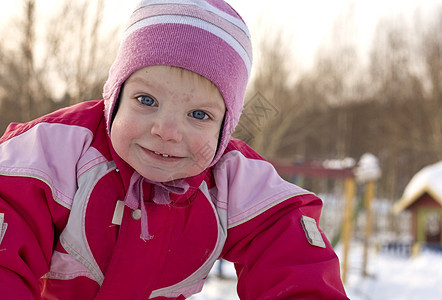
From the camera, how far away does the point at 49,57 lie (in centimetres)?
418

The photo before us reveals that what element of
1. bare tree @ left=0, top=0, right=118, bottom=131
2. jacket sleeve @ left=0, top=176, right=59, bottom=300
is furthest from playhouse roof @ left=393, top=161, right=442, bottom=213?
jacket sleeve @ left=0, top=176, right=59, bottom=300

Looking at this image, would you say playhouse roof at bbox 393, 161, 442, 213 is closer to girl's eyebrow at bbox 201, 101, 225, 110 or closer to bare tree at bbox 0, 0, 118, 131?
bare tree at bbox 0, 0, 118, 131

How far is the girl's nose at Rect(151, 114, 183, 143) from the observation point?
1.02 meters

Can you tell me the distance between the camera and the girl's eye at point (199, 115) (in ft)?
3.55

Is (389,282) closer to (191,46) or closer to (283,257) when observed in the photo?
(283,257)

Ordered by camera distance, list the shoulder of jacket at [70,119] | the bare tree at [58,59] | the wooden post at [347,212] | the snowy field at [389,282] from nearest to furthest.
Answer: the shoulder of jacket at [70,119]
the bare tree at [58,59]
the snowy field at [389,282]
the wooden post at [347,212]

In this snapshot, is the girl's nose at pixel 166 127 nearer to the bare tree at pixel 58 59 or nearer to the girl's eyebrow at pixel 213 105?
the girl's eyebrow at pixel 213 105

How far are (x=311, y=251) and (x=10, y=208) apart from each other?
2.37 ft

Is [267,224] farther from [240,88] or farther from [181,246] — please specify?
[240,88]

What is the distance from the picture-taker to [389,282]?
9.09m

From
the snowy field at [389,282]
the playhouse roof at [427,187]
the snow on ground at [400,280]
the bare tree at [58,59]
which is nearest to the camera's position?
the bare tree at [58,59]

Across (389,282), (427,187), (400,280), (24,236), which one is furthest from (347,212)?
(24,236)

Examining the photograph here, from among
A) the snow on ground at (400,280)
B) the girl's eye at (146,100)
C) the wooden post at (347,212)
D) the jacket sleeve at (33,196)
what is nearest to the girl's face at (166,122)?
the girl's eye at (146,100)

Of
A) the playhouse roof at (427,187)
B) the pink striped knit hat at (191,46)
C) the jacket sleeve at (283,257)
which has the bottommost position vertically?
the playhouse roof at (427,187)
